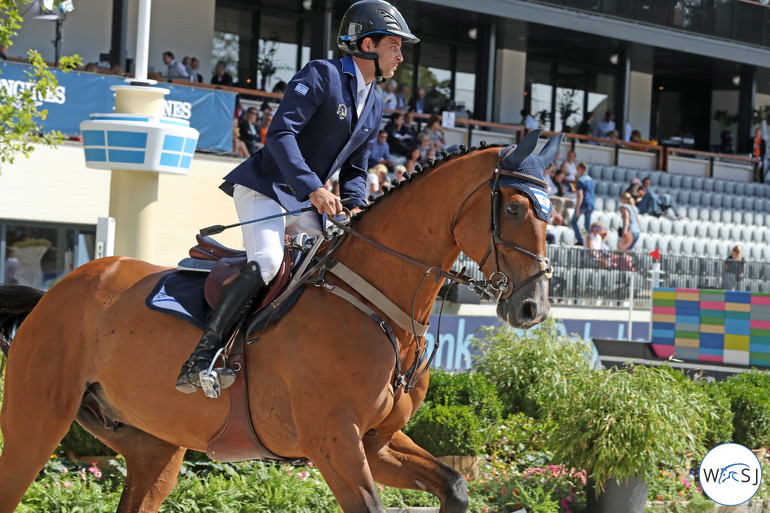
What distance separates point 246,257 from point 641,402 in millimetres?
3278

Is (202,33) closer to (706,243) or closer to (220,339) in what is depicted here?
(706,243)

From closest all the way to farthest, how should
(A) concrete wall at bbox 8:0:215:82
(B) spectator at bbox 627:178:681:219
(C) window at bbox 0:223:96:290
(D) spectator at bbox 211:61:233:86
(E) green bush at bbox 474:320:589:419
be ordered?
(E) green bush at bbox 474:320:589:419
(C) window at bbox 0:223:96:290
(A) concrete wall at bbox 8:0:215:82
(D) spectator at bbox 211:61:233:86
(B) spectator at bbox 627:178:681:219

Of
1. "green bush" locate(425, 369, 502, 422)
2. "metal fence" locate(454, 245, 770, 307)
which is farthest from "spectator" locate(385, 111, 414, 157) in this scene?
"green bush" locate(425, 369, 502, 422)

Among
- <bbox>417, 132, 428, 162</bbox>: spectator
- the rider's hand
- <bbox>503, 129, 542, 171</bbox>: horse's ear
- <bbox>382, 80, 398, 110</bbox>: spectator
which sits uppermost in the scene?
<bbox>382, 80, 398, 110</bbox>: spectator

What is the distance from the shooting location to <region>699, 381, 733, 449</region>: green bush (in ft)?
26.5

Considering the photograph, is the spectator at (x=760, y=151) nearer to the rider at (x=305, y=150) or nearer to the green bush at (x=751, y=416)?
the green bush at (x=751, y=416)

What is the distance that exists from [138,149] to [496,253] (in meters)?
5.73

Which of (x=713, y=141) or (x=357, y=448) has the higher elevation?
(x=713, y=141)

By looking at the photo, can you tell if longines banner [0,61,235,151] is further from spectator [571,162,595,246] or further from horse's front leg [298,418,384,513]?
horse's front leg [298,418,384,513]

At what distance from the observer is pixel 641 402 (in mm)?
6445

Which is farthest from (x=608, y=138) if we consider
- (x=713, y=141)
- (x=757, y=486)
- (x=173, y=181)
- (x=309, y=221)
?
(x=309, y=221)

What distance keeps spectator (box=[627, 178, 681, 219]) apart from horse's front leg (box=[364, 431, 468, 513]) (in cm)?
1731

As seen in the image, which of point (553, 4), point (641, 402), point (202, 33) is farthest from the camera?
point (553, 4)

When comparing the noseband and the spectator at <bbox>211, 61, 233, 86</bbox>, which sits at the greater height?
the spectator at <bbox>211, 61, 233, 86</bbox>
